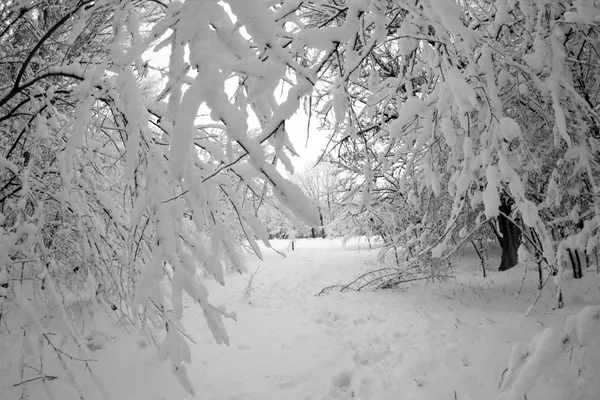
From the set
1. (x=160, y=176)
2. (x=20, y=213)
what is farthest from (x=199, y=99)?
(x=20, y=213)

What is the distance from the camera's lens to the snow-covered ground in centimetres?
272

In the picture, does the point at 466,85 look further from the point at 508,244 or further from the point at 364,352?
the point at 508,244

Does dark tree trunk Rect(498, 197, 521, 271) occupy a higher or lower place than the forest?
lower

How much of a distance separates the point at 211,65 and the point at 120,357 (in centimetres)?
406

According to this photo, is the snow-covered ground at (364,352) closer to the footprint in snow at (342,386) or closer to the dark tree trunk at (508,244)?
the footprint in snow at (342,386)

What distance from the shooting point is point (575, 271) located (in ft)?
14.2

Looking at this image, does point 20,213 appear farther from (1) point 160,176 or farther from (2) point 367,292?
(2) point 367,292

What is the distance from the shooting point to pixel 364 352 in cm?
349

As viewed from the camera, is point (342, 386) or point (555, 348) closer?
point (555, 348)

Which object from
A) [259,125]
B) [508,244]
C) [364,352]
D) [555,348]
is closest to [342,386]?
[364,352]

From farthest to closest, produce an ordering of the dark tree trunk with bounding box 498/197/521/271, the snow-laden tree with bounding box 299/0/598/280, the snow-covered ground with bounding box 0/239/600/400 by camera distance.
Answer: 1. the dark tree trunk with bounding box 498/197/521/271
2. the snow-covered ground with bounding box 0/239/600/400
3. the snow-laden tree with bounding box 299/0/598/280

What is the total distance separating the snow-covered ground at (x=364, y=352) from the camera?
8.93 ft

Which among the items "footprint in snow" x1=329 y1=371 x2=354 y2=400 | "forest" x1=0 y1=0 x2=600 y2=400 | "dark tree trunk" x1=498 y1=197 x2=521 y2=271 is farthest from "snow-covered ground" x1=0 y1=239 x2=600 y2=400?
"dark tree trunk" x1=498 y1=197 x2=521 y2=271

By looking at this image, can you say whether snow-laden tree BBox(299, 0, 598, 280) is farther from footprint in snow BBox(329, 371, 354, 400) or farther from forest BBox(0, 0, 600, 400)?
footprint in snow BBox(329, 371, 354, 400)
